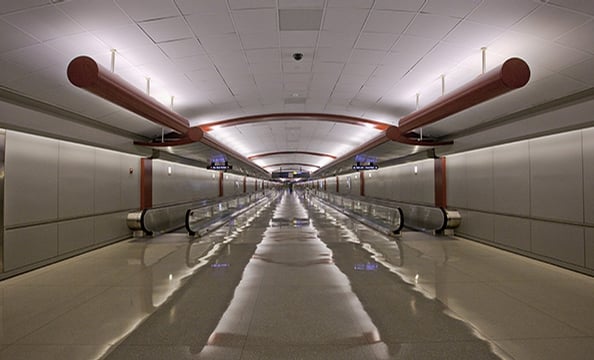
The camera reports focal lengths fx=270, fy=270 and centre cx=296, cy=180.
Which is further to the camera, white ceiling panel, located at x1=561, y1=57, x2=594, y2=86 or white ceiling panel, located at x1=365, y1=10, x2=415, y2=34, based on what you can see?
white ceiling panel, located at x1=561, y1=57, x2=594, y2=86

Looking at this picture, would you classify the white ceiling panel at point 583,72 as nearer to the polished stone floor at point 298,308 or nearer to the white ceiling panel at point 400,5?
the white ceiling panel at point 400,5

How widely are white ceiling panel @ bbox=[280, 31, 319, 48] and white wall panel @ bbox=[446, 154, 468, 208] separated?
6724 mm

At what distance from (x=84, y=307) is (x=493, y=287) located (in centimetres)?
598

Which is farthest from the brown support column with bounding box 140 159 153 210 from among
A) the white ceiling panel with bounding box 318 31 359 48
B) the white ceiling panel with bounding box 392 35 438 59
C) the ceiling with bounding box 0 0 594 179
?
the white ceiling panel with bounding box 392 35 438 59

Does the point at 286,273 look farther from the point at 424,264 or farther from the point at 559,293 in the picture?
the point at 559,293

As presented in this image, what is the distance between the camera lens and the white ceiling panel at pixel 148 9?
10.5ft

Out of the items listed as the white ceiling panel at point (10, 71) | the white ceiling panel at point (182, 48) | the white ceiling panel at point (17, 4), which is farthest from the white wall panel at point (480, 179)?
the white ceiling panel at point (10, 71)

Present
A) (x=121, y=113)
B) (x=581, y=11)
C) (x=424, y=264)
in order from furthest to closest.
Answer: (x=121, y=113) → (x=424, y=264) → (x=581, y=11)

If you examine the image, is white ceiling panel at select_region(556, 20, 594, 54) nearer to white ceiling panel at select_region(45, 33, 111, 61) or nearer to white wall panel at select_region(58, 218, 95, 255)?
white ceiling panel at select_region(45, 33, 111, 61)

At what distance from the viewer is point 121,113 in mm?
6469

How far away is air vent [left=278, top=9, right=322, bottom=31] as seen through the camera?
3633mm

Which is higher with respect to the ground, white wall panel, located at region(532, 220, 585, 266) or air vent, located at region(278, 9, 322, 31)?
air vent, located at region(278, 9, 322, 31)

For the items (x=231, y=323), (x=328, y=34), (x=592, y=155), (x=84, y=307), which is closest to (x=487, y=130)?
(x=592, y=155)

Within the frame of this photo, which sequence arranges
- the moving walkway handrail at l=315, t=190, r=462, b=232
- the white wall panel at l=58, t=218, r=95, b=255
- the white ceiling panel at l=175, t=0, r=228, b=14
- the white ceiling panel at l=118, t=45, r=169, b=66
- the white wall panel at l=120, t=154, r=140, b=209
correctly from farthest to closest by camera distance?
the moving walkway handrail at l=315, t=190, r=462, b=232 → the white wall panel at l=120, t=154, r=140, b=209 → the white wall panel at l=58, t=218, r=95, b=255 → the white ceiling panel at l=118, t=45, r=169, b=66 → the white ceiling panel at l=175, t=0, r=228, b=14
